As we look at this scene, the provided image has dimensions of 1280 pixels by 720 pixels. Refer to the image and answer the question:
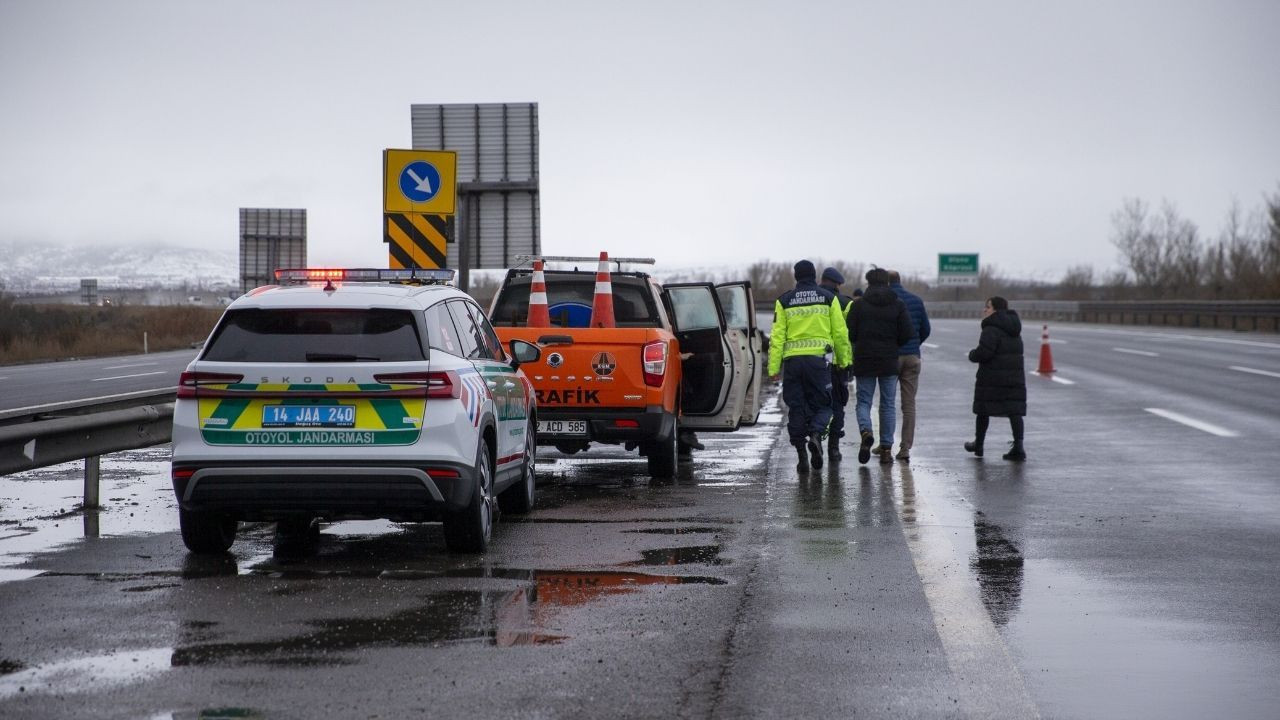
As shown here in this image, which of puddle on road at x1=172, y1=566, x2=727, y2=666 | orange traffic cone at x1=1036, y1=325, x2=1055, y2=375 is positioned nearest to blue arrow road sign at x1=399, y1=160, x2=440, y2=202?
puddle on road at x1=172, y1=566, x2=727, y2=666

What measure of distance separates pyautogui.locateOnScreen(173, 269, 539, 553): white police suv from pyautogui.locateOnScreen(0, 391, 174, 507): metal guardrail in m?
1.71

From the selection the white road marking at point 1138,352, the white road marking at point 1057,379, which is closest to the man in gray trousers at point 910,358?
the white road marking at point 1057,379

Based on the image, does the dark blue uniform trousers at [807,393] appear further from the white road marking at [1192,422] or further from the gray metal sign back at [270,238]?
the gray metal sign back at [270,238]

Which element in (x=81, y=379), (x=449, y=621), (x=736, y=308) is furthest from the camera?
(x=81, y=379)

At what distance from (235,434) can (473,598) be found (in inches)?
72.3

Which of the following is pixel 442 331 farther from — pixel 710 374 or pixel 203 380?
pixel 710 374

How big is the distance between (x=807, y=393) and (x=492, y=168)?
24.8 feet

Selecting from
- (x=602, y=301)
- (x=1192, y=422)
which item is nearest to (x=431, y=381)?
(x=602, y=301)

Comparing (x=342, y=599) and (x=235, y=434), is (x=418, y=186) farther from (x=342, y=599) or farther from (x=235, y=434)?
(x=342, y=599)

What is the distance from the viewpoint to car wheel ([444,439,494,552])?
8539 mm

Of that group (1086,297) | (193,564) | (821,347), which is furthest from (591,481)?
(1086,297)

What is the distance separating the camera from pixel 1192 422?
18.5 m

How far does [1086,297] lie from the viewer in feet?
264

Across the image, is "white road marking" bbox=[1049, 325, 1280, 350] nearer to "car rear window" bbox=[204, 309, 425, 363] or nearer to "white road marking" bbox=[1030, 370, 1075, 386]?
"white road marking" bbox=[1030, 370, 1075, 386]
